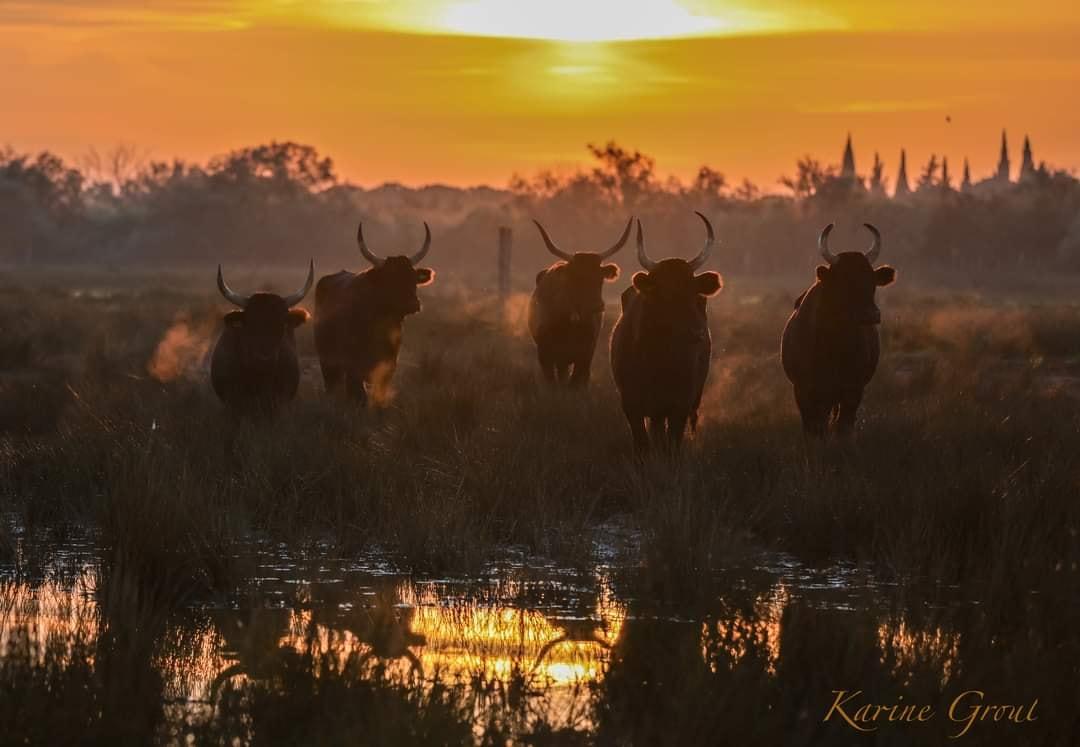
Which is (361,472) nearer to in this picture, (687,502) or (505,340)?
(687,502)

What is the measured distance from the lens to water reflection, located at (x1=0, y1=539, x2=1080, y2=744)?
5.55 meters

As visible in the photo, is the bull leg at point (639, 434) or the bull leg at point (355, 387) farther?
the bull leg at point (355, 387)

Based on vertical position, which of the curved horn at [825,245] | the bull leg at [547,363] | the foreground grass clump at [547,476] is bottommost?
the foreground grass clump at [547,476]

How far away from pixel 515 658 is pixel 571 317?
902 cm

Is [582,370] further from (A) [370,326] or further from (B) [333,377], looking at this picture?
(B) [333,377]

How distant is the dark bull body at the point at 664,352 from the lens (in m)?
11.2

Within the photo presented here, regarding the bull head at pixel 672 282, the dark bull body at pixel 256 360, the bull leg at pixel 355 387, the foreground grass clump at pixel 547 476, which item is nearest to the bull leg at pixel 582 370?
the foreground grass clump at pixel 547 476

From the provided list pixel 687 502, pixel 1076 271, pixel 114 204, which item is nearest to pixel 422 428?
pixel 687 502

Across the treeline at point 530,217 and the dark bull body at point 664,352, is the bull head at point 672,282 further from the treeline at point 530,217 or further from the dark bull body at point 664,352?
the treeline at point 530,217

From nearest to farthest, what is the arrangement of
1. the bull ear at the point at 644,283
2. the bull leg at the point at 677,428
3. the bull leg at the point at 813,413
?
the bull ear at the point at 644,283 → the bull leg at the point at 677,428 → the bull leg at the point at 813,413

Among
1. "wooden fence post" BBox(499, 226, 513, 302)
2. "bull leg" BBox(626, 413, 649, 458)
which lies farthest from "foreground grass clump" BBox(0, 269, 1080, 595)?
"wooden fence post" BBox(499, 226, 513, 302)

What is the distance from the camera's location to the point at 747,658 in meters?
6.04

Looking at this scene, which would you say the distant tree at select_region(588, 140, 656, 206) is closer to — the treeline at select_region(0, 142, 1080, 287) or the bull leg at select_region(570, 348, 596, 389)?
the treeline at select_region(0, 142, 1080, 287)

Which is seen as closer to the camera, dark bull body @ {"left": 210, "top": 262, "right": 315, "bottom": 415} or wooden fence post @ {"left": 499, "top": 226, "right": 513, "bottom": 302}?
dark bull body @ {"left": 210, "top": 262, "right": 315, "bottom": 415}
